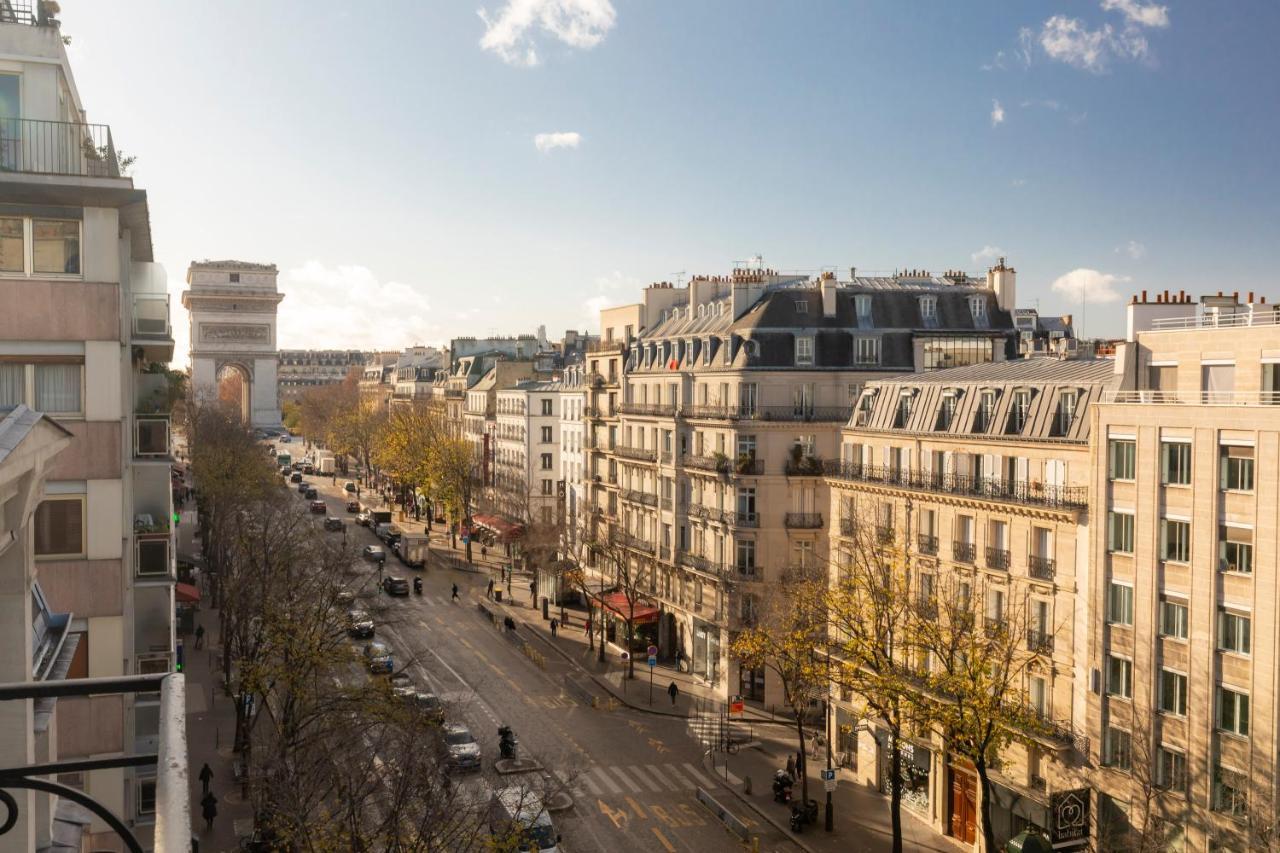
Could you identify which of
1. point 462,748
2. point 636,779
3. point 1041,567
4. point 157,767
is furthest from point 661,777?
point 157,767

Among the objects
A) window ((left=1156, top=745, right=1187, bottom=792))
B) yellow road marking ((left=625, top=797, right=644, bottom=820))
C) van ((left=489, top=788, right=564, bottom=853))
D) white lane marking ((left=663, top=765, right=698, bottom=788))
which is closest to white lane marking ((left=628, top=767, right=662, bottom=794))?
white lane marking ((left=663, top=765, right=698, bottom=788))

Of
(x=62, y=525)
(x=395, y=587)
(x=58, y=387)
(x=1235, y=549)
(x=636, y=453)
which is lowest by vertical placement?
(x=395, y=587)

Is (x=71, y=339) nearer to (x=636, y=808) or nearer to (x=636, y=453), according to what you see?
(x=636, y=808)

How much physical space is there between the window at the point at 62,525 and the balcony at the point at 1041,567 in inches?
1057

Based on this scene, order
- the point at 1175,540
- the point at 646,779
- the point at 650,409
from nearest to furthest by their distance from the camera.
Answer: the point at 1175,540 → the point at 646,779 → the point at 650,409

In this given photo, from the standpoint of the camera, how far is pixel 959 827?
3778cm

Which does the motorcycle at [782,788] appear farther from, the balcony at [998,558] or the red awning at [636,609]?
the red awning at [636,609]

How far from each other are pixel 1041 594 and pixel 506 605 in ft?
141

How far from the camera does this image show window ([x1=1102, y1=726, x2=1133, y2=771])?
31562 millimetres

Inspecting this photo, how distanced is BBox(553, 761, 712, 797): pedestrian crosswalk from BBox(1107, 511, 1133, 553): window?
57.6 feet

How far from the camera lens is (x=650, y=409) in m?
63.1

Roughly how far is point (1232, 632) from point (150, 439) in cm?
2907

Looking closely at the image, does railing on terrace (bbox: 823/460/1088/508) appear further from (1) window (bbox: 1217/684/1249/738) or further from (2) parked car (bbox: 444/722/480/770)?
(2) parked car (bbox: 444/722/480/770)

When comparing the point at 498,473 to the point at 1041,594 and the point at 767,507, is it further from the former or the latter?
the point at 1041,594
